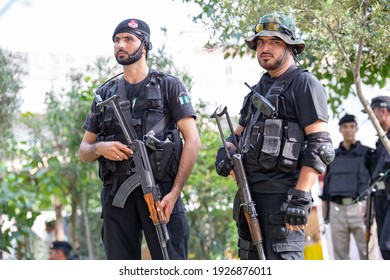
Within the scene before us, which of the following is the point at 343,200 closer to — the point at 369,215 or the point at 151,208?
the point at 369,215

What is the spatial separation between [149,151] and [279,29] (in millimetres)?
1154

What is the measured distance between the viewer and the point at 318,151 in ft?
17.5

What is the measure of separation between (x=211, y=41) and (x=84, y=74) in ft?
16.1

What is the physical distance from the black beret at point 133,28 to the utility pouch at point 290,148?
1251 mm

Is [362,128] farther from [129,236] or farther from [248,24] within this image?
[129,236]

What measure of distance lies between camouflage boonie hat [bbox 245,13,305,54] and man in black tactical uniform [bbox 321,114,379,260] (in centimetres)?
435

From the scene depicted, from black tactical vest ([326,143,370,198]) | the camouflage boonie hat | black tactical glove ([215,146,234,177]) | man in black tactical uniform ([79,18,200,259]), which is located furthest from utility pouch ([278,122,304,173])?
black tactical vest ([326,143,370,198])

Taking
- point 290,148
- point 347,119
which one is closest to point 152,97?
point 290,148

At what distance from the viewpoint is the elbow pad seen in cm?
532

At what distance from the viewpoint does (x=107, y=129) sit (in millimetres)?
6137
